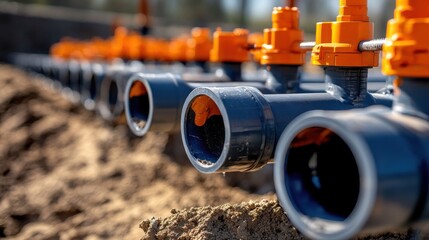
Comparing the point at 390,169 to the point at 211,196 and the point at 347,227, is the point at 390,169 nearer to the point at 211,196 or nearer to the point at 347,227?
the point at 347,227

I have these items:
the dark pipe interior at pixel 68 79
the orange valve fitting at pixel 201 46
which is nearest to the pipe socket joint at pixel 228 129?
the orange valve fitting at pixel 201 46

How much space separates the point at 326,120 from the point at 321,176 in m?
0.28

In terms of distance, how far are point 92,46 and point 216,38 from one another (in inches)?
203

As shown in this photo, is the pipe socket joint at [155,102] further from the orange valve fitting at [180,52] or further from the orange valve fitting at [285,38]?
the orange valve fitting at [180,52]

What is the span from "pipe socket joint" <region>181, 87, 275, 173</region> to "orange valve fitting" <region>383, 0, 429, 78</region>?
50cm

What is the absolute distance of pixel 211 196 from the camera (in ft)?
12.0

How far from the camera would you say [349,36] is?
1.94m

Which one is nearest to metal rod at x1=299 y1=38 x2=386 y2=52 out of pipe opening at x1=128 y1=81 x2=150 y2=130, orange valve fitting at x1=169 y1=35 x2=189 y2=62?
pipe opening at x1=128 y1=81 x2=150 y2=130

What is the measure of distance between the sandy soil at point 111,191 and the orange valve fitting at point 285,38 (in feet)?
2.26

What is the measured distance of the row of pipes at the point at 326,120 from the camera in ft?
3.95

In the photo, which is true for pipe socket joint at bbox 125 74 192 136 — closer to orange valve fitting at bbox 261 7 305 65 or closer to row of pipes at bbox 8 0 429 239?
row of pipes at bbox 8 0 429 239

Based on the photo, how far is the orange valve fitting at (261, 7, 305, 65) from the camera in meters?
2.50

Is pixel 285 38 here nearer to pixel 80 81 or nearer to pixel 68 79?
pixel 80 81

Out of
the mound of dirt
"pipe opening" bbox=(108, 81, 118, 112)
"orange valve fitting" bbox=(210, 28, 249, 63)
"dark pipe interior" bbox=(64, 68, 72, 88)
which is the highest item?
"orange valve fitting" bbox=(210, 28, 249, 63)
